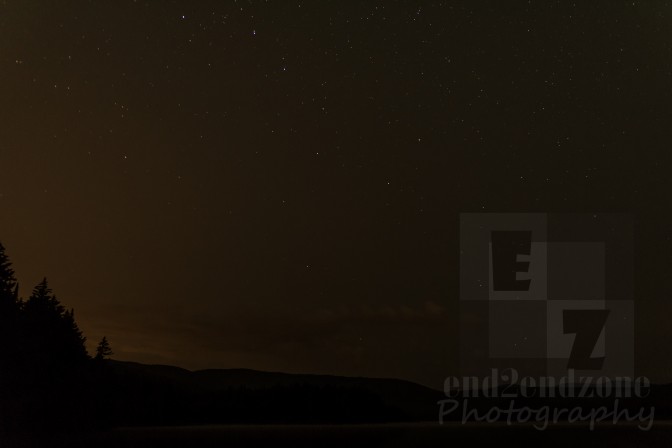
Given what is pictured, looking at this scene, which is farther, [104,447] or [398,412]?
[398,412]

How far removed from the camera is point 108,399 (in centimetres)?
5312

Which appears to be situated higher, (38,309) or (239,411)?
(38,309)

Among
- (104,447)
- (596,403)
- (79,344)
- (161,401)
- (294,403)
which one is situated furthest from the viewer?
(596,403)

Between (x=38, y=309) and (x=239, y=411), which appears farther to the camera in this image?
(x=239, y=411)

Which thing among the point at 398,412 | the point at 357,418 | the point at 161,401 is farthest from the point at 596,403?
the point at 161,401

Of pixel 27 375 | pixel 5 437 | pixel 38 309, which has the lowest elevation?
pixel 5 437

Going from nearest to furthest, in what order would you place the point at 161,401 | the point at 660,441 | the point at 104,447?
the point at 104,447 < the point at 660,441 < the point at 161,401

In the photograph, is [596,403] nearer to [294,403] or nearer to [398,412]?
[398,412]

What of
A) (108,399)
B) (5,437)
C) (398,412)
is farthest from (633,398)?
(5,437)

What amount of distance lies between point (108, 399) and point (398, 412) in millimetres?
41053

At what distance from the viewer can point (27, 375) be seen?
46.8m

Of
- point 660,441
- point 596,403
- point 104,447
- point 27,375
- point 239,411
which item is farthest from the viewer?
point 596,403

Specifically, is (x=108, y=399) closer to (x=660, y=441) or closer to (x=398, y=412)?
(x=660, y=441)

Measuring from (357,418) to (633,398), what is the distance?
66377 millimetres
